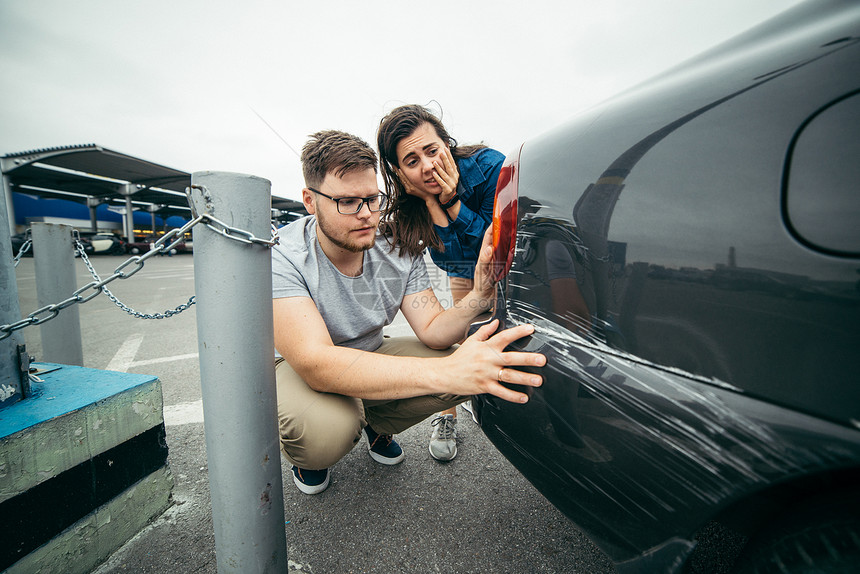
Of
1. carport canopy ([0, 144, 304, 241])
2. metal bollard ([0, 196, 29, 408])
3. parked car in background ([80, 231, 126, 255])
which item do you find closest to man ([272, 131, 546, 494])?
metal bollard ([0, 196, 29, 408])

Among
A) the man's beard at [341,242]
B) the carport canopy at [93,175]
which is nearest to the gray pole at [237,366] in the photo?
the man's beard at [341,242]

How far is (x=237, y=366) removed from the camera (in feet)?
2.80

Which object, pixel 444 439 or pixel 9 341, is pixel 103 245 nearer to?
→ pixel 9 341

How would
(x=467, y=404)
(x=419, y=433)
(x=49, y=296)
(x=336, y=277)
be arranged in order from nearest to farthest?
(x=336, y=277)
(x=49, y=296)
(x=419, y=433)
(x=467, y=404)

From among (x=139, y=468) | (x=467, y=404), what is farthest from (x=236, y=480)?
(x=467, y=404)

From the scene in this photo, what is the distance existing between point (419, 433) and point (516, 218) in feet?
5.06

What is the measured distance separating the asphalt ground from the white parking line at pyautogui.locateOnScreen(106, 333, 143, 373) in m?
1.11

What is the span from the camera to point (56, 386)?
1302 mm

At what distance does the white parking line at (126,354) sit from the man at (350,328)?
211cm

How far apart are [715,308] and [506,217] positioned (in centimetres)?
55

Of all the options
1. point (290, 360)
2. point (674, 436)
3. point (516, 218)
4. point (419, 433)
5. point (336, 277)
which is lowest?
point (419, 433)

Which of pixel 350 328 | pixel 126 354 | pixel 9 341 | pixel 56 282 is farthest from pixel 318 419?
pixel 126 354

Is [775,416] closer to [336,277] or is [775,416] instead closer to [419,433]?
[336,277]

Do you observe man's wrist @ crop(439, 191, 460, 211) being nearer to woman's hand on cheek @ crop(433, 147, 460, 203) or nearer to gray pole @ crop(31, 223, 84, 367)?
woman's hand on cheek @ crop(433, 147, 460, 203)
